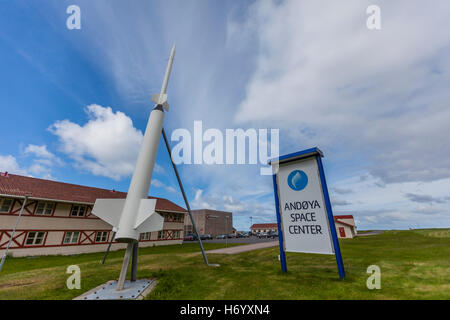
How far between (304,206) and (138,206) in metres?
7.10

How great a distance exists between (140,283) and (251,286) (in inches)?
170

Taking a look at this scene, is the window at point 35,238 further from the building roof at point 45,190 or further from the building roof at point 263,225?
the building roof at point 263,225

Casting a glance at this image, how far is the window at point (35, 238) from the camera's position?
17594mm

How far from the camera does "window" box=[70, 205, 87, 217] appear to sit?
68.4 ft

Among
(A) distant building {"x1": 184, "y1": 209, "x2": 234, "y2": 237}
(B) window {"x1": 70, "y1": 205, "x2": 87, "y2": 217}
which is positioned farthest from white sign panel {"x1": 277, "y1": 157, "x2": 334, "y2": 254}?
(A) distant building {"x1": 184, "y1": 209, "x2": 234, "y2": 237}

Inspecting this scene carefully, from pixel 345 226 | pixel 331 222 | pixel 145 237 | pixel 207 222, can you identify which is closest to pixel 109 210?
pixel 331 222

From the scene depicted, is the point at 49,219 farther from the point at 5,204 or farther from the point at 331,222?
the point at 331,222

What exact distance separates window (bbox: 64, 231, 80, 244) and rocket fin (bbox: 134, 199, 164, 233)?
1970 centimetres

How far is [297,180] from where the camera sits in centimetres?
895

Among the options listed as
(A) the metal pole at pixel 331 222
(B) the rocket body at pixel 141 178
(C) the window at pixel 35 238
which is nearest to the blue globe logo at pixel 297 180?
(A) the metal pole at pixel 331 222

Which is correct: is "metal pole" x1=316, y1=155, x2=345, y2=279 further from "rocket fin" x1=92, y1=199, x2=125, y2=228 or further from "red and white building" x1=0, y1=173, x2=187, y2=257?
"red and white building" x1=0, y1=173, x2=187, y2=257

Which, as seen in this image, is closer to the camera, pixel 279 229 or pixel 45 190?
pixel 279 229

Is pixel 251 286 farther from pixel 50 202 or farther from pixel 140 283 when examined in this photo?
pixel 50 202
